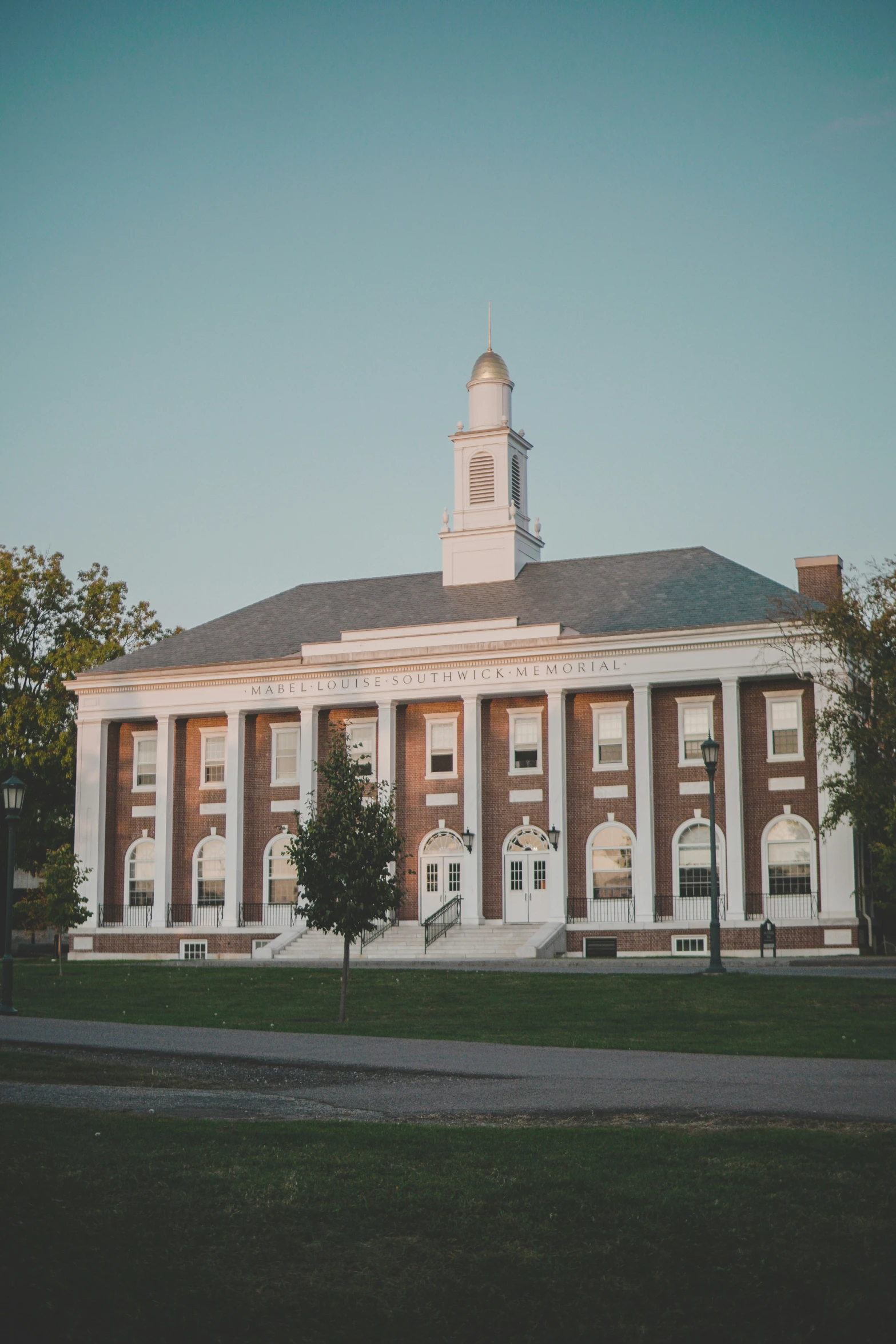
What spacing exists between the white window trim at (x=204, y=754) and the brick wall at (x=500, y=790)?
383 inches

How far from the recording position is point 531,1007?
2431 centimetres

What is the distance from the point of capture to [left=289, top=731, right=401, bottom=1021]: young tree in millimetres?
23938

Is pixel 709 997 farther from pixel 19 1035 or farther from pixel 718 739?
pixel 718 739

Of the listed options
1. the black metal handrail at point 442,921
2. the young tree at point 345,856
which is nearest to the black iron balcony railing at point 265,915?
the black metal handrail at point 442,921

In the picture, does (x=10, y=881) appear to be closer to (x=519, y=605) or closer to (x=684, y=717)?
(x=684, y=717)

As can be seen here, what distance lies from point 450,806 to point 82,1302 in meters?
40.5

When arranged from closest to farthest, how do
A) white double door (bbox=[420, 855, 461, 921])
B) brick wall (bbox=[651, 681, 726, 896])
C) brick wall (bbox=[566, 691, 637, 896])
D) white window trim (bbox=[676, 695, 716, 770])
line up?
brick wall (bbox=[651, 681, 726, 896]) → white window trim (bbox=[676, 695, 716, 770]) → brick wall (bbox=[566, 691, 637, 896]) → white double door (bbox=[420, 855, 461, 921])

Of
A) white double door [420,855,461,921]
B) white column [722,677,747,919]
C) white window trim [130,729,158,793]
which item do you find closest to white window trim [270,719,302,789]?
white window trim [130,729,158,793]

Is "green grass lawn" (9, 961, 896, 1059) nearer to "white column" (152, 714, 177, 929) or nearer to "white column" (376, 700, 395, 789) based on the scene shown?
"white column" (376, 700, 395, 789)

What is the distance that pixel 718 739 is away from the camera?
146ft

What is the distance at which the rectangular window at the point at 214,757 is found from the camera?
166 ft

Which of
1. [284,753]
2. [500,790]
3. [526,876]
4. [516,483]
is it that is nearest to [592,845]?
[526,876]

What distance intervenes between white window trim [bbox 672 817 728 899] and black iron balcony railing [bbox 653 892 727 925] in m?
0.23

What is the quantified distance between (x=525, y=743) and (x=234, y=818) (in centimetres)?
1065
